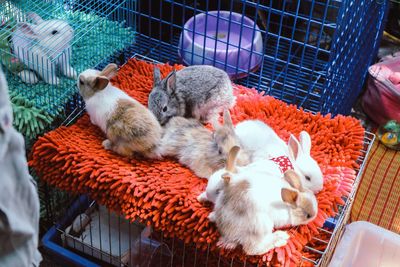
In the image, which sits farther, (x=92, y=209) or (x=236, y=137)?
(x=92, y=209)

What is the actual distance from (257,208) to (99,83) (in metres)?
0.63

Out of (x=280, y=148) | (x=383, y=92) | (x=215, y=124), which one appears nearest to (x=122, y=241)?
(x=215, y=124)

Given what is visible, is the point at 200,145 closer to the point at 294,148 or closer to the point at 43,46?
the point at 294,148

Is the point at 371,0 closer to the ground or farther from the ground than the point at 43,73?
farther from the ground

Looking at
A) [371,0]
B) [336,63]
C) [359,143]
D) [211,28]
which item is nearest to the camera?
[359,143]

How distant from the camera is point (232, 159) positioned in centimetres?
156

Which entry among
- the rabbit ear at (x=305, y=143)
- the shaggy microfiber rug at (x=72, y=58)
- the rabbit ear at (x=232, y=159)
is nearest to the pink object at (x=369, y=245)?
the rabbit ear at (x=305, y=143)

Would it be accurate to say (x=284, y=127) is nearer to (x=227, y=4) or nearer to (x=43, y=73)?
(x=43, y=73)

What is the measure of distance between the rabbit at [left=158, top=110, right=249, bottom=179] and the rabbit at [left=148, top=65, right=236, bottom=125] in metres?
0.11

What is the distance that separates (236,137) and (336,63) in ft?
1.63

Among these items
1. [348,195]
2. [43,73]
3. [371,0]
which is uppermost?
[371,0]

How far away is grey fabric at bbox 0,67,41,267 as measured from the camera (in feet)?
2.68

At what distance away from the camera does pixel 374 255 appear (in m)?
1.89

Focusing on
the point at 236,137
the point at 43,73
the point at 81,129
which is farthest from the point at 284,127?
the point at 43,73
